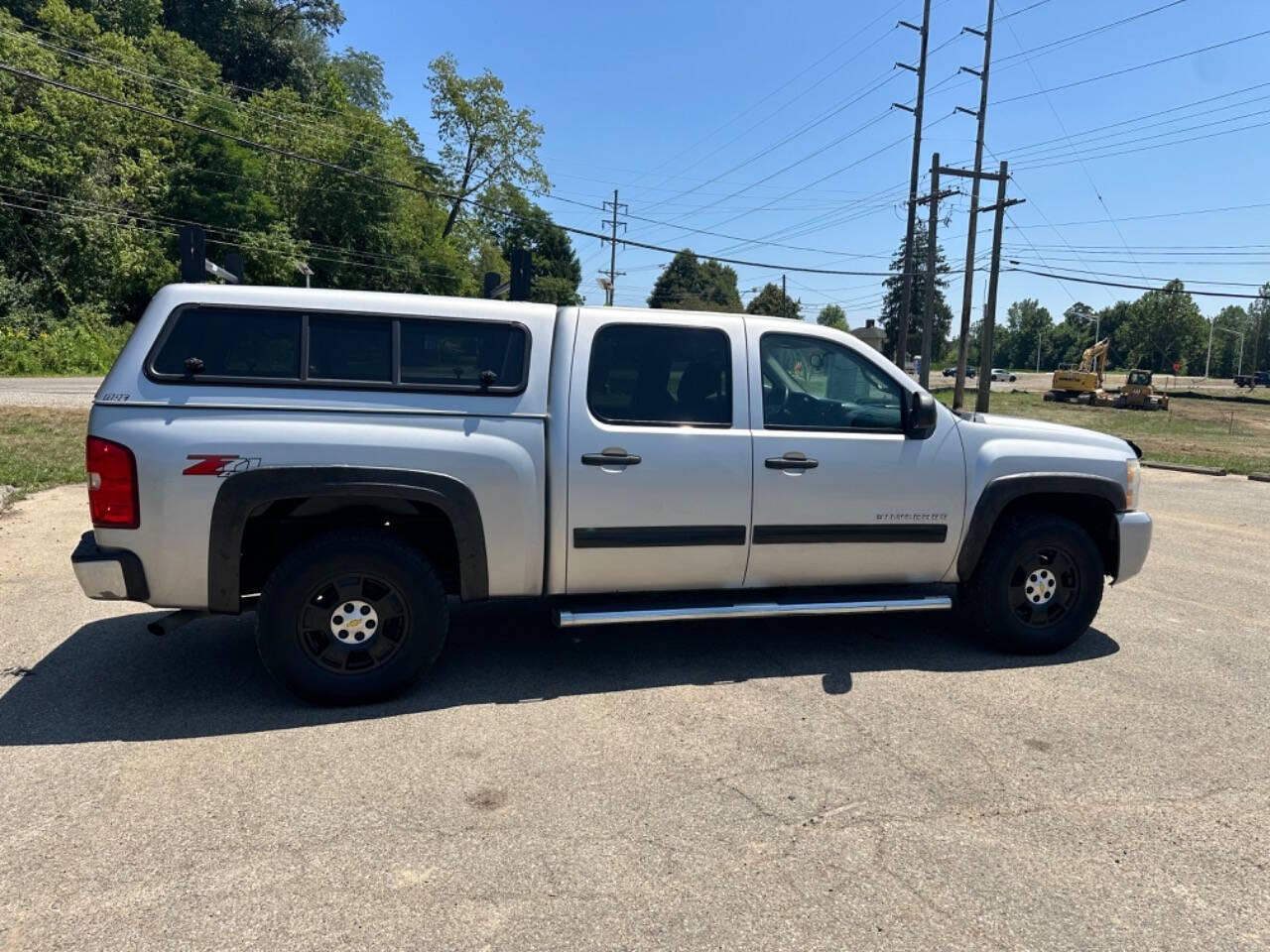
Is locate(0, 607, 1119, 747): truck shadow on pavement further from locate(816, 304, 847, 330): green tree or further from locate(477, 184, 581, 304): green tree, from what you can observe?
locate(816, 304, 847, 330): green tree

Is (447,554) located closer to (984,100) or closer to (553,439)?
(553,439)

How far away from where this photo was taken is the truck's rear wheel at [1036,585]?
487cm

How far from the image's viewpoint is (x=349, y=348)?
158 inches

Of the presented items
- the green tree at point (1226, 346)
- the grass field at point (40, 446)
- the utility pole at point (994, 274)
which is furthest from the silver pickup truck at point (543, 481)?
the green tree at point (1226, 346)

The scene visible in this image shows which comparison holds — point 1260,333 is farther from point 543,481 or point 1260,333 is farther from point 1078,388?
point 543,481

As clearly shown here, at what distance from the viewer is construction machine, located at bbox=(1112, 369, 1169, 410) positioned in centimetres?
4188

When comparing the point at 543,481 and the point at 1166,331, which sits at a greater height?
the point at 1166,331

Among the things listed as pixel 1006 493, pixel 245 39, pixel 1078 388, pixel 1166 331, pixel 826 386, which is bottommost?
pixel 1006 493

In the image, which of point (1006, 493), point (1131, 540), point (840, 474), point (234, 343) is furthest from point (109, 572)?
point (1131, 540)

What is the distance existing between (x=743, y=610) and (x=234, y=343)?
2905mm

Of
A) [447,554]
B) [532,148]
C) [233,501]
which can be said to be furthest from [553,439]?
[532,148]

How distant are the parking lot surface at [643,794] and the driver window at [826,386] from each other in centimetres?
143

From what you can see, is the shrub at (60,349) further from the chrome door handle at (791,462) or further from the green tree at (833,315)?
the green tree at (833,315)

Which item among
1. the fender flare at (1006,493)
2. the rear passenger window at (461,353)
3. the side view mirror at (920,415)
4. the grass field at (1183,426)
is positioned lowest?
the grass field at (1183,426)
